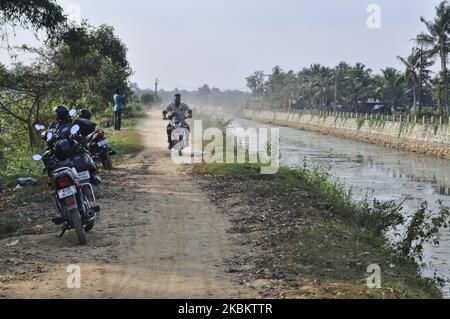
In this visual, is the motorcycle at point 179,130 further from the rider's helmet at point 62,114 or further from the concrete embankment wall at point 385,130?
the concrete embankment wall at point 385,130

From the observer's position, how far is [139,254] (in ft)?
22.8

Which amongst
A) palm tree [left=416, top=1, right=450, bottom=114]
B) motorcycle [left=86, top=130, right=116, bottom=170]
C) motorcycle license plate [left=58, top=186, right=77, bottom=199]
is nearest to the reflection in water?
motorcycle license plate [left=58, top=186, right=77, bottom=199]

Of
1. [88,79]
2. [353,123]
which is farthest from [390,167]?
[353,123]

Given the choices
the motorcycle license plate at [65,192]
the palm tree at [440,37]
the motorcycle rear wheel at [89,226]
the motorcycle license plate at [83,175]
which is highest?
the palm tree at [440,37]

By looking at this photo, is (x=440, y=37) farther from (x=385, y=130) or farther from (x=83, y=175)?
(x=83, y=175)

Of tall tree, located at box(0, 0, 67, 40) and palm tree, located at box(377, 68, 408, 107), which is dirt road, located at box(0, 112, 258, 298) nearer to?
tall tree, located at box(0, 0, 67, 40)

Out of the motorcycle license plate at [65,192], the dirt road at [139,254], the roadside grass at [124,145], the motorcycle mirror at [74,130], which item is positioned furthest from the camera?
the roadside grass at [124,145]

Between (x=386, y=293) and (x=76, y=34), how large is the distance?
9525 mm

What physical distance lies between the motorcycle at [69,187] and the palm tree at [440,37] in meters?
47.2

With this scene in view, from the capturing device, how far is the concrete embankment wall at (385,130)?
39.8m

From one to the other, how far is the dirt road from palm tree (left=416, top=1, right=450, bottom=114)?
45.3 metres

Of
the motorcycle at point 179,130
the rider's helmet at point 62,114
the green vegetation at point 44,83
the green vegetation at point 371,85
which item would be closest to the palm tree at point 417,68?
the green vegetation at point 371,85

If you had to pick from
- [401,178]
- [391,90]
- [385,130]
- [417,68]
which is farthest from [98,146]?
[391,90]

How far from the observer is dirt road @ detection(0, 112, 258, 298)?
5.62 meters
